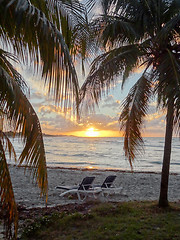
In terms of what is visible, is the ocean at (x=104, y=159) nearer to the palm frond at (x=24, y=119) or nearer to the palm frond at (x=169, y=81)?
the palm frond at (x=24, y=119)

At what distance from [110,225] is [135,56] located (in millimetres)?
4062

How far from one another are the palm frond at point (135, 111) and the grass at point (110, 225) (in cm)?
158

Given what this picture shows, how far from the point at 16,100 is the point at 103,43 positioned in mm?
4924

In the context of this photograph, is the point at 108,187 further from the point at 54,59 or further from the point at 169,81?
the point at 54,59

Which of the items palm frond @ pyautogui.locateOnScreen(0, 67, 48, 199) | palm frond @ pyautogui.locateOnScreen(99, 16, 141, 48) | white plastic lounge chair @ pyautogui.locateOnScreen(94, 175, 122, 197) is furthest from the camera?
white plastic lounge chair @ pyautogui.locateOnScreen(94, 175, 122, 197)

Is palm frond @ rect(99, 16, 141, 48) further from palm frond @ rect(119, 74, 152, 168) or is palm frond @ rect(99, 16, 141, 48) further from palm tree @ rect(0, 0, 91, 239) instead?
palm tree @ rect(0, 0, 91, 239)

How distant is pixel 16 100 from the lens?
10.3ft

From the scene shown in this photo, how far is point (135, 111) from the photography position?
6.59m

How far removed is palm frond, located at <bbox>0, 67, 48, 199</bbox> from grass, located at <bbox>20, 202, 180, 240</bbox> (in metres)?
2.50

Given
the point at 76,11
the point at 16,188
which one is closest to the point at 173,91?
the point at 76,11

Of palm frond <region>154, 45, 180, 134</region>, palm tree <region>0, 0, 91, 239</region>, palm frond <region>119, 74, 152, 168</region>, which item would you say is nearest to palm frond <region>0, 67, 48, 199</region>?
palm tree <region>0, 0, 91, 239</region>

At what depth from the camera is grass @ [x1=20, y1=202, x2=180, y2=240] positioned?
513 centimetres

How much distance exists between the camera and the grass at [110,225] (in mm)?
5129

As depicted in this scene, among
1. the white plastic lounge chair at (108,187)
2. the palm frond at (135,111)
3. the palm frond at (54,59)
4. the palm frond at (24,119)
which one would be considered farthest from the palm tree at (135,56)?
the palm frond at (54,59)
